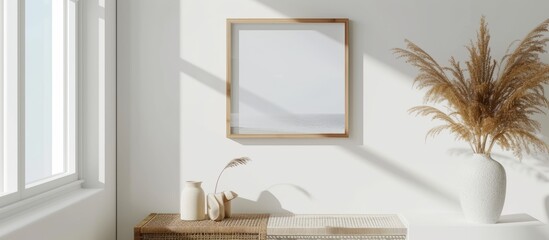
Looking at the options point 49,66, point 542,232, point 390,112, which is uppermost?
point 49,66

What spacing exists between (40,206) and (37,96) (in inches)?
21.2

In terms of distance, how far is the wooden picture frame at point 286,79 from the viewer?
11.5 feet

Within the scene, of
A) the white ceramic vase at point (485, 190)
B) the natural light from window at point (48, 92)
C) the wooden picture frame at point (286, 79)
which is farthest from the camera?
the wooden picture frame at point (286, 79)

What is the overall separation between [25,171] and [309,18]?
1.85 m

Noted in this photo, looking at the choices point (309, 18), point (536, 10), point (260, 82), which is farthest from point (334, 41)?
point (536, 10)

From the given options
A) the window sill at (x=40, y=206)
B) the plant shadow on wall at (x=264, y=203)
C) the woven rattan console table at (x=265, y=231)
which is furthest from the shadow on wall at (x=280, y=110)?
the window sill at (x=40, y=206)

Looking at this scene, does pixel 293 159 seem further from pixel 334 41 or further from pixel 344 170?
pixel 334 41

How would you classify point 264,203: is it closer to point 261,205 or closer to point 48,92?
point 261,205

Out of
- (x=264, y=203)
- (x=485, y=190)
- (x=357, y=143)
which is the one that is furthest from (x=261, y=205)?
(x=485, y=190)

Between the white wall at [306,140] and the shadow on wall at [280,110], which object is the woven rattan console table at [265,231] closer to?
the white wall at [306,140]

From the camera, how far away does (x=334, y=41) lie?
3516 mm

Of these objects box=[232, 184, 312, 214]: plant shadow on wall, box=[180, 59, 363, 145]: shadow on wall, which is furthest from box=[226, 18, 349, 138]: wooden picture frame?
box=[232, 184, 312, 214]: plant shadow on wall

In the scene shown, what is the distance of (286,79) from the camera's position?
354 centimetres

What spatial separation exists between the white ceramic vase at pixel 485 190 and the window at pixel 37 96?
7.45 feet
